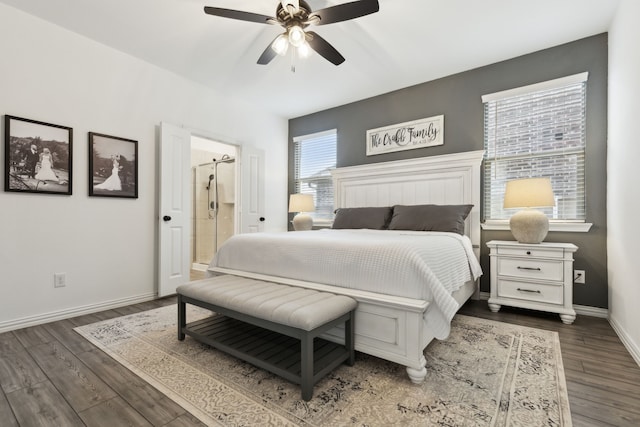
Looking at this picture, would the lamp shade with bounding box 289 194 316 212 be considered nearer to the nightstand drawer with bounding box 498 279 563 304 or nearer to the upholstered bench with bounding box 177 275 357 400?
the upholstered bench with bounding box 177 275 357 400

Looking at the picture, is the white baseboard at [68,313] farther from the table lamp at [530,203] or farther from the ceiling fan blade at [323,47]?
the table lamp at [530,203]

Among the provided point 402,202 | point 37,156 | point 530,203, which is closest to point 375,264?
point 530,203

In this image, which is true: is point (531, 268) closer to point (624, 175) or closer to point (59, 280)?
point (624, 175)

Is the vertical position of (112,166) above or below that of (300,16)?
below

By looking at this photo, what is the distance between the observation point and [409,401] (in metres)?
1.44

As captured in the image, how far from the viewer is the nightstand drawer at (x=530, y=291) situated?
2.55m

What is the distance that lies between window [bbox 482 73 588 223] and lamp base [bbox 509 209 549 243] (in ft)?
1.26

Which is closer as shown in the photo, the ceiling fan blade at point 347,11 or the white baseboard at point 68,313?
the ceiling fan blade at point 347,11

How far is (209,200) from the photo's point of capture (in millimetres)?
5402

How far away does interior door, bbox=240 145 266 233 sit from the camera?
429 centimetres

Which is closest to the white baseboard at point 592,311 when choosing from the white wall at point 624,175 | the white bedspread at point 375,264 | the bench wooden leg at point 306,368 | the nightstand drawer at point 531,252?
the white wall at point 624,175

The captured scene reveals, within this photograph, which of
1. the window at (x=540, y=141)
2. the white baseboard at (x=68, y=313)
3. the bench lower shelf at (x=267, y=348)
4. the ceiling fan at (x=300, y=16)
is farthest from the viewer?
the window at (x=540, y=141)

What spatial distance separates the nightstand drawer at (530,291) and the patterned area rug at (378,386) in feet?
1.64

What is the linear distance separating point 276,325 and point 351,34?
2583 millimetres
